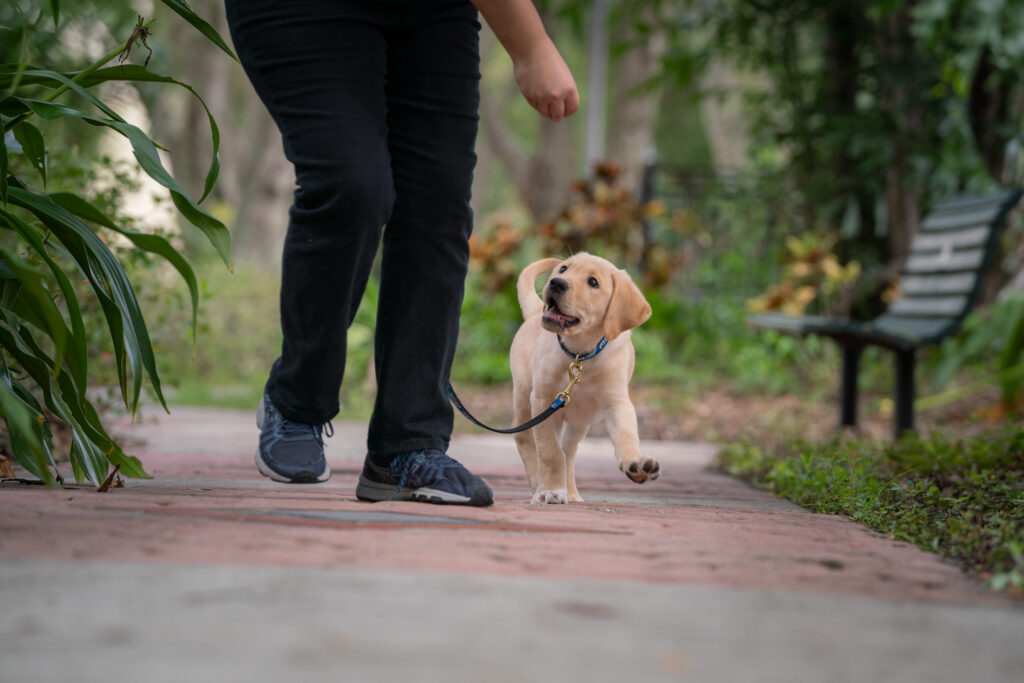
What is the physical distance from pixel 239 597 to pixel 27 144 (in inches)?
65.0

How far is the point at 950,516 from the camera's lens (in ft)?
8.32

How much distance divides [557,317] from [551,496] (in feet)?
1.59

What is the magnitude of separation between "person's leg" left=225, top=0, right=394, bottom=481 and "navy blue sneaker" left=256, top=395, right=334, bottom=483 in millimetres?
194

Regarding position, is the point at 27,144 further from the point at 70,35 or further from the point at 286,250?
the point at 70,35

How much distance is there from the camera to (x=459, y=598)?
1.48 metres

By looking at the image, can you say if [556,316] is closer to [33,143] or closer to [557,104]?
[557,104]

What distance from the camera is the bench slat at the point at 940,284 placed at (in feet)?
17.4

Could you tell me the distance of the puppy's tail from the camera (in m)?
2.96

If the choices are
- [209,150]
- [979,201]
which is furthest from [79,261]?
[209,150]

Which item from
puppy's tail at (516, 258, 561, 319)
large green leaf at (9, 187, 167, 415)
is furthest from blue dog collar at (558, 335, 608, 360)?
large green leaf at (9, 187, 167, 415)

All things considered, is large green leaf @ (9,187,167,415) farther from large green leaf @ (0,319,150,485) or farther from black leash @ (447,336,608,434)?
black leash @ (447,336,608,434)

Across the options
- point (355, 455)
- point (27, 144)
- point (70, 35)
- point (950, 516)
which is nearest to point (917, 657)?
point (950, 516)

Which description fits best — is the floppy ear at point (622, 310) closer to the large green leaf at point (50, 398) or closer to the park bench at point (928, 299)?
the large green leaf at point (50, 398)

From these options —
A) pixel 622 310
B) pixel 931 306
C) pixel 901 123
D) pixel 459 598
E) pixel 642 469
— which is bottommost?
pixel 459 598
